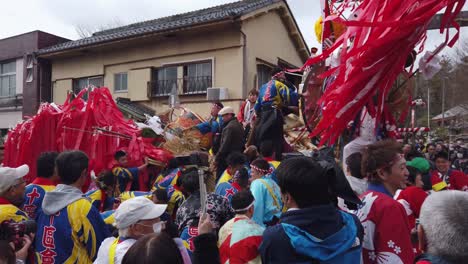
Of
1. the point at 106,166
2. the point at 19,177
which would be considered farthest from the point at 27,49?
the point at 19,177

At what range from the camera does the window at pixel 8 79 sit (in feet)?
61.5

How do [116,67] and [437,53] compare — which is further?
[116,67]

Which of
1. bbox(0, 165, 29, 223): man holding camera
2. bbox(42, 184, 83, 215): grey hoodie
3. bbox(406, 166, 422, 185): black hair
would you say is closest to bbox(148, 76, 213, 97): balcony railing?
bbox(406, 166, 422, 185): black hair

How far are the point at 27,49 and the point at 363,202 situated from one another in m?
18.4

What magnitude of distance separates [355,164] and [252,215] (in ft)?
3.20

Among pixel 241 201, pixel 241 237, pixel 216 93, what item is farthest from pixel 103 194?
pixel 216 93

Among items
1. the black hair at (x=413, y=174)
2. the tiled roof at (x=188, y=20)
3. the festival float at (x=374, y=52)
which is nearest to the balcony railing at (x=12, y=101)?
the tiled roof at (x=188, y=20)

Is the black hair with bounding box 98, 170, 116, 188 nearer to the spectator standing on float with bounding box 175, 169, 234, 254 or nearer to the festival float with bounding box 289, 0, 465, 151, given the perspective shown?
the spectator standing on float with bounding box 175, 169, 234, 254

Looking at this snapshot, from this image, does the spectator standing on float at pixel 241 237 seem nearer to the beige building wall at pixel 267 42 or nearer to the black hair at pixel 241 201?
the black hair at pixel 241 201

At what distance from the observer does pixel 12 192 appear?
3.20 metres

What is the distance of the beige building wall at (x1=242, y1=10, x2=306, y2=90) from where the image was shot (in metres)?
12.0

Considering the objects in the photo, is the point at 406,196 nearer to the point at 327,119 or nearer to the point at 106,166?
the point at 327,119

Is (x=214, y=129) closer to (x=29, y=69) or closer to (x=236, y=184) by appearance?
(x=236, y=184)

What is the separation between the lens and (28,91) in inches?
688
